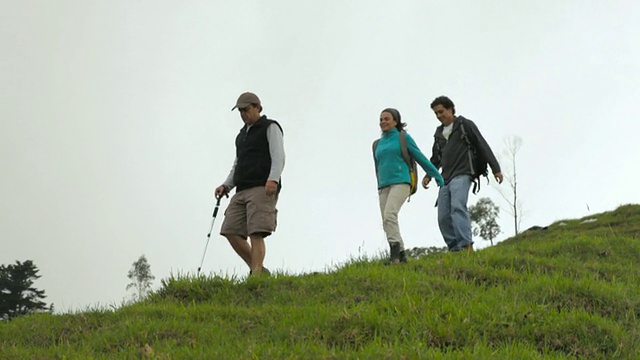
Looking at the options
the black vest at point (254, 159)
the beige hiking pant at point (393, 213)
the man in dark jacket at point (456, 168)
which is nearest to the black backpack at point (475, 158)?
the man in dark jacket at point (456, 168)

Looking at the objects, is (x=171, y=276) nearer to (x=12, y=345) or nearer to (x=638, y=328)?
(x=12, y=345)

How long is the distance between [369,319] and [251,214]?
3096 mm

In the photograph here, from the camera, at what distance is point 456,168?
9.37 metres

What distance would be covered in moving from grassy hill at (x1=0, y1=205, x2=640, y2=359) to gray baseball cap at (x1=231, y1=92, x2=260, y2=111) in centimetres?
228

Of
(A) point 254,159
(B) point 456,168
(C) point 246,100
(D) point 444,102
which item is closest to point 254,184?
(A) point 254,159

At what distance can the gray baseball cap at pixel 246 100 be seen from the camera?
26.1ft

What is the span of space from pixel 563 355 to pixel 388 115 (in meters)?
5.04

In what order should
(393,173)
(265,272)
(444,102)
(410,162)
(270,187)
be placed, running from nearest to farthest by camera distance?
(265,272) → (270,187) → (393,173) → (410,162) → (444,102)

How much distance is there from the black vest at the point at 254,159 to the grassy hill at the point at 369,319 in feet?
4.92

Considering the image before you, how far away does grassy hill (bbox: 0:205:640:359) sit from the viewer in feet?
14.5

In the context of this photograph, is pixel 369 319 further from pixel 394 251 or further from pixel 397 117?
pixel 397 117

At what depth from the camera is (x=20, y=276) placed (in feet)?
145

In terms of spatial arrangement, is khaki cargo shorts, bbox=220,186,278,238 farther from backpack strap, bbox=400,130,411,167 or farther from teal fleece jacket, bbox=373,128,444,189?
backpack strap, bbox=400,130,411,167

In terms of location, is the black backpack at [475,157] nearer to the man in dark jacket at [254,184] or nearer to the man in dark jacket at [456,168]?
the man in dark jacket at [456,168]
